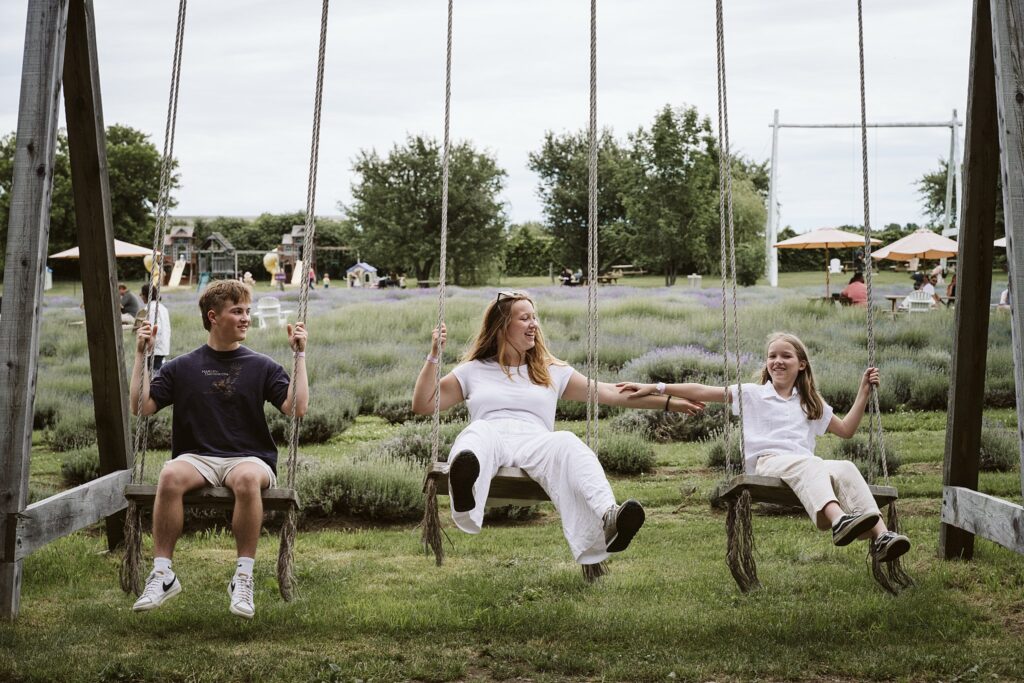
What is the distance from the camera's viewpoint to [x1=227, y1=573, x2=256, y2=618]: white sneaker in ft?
10.5

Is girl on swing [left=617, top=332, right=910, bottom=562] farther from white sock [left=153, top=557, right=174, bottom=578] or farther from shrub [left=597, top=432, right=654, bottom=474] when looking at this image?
shrub [left=597, top=432, right=654, bottom=474]

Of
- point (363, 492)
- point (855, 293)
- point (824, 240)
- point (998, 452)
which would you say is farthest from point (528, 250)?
point (998, 452)

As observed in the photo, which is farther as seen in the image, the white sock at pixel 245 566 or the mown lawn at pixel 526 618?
the mown lawn at pixel 526 618

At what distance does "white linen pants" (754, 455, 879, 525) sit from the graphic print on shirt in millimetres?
Answer: 2039

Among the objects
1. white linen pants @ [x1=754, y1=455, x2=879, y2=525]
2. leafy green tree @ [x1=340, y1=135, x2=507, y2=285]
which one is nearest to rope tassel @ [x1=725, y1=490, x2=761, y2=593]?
white linen pants @ [x1=754, y1=455, x2=879, y2=525]

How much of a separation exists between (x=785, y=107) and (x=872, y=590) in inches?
292

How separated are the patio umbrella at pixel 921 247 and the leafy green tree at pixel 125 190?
796cm

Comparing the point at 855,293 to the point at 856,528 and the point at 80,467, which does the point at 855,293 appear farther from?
the point at 856,528

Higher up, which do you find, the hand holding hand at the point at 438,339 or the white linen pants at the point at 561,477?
the hand holding hand at the point at 438,339

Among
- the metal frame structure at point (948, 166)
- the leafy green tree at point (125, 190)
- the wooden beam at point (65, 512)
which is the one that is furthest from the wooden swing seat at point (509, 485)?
the leafy green tree at point (125, 190)

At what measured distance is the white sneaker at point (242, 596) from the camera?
3211 millimetres

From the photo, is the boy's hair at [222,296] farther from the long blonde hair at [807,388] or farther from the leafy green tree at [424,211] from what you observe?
the leafy green tree at [424,211]

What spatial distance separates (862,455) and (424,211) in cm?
567

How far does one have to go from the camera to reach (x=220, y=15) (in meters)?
9.96
